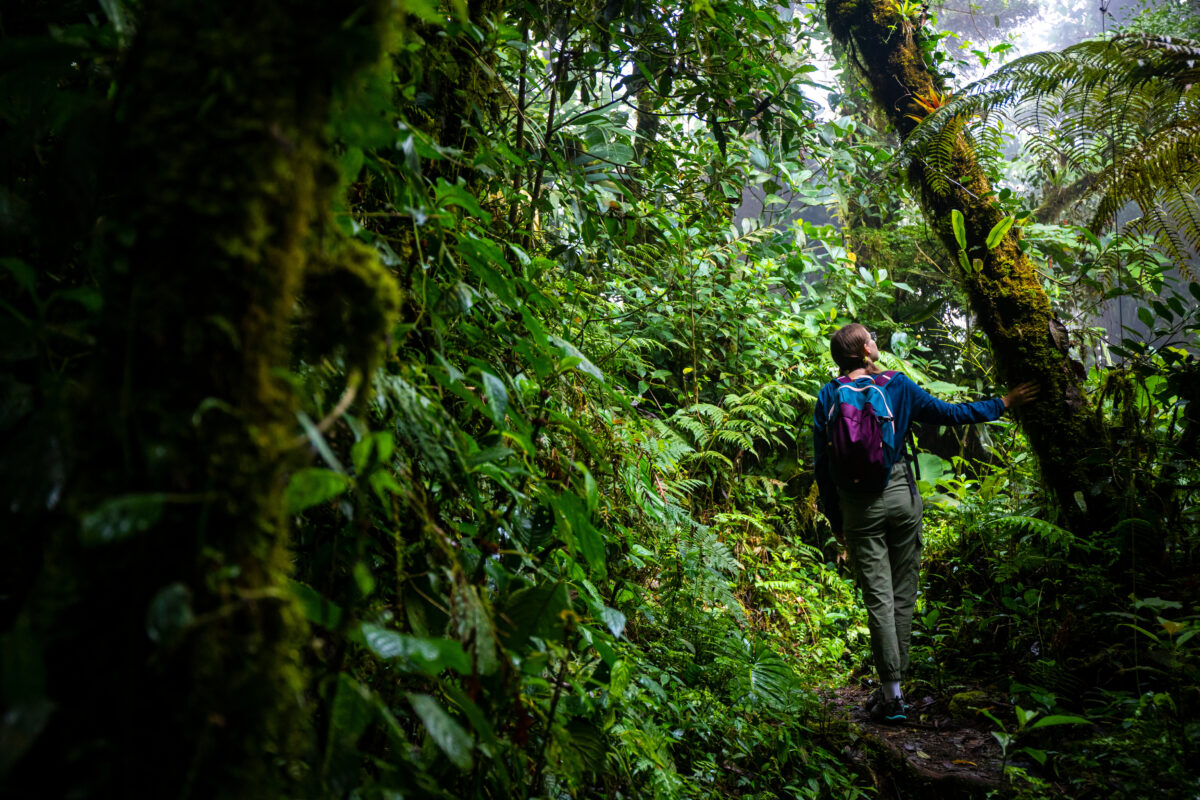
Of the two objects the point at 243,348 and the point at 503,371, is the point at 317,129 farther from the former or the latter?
the point at 503,371

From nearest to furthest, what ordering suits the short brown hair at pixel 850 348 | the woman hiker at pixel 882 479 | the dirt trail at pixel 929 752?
the dirt trail at pixel 929 752 < the woman hiker at pixel 882 479 < the short brown hair at pixel 850 348

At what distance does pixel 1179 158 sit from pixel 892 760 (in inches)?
119

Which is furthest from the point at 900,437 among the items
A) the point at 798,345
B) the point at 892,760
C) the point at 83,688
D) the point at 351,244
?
the point at 83,688

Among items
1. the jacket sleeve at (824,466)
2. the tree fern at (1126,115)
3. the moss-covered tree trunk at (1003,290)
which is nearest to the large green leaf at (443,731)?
the jacket sleeve at (824,466)

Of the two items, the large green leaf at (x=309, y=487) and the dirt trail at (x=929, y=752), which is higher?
the large green leaf at (x=309, y=487)

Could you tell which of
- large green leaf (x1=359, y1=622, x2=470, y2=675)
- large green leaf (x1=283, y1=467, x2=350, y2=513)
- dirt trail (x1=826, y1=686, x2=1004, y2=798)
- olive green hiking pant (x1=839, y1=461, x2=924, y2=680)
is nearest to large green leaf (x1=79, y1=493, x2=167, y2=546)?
large green leaf (x1=283, y1=467, x2=350, y2=513)

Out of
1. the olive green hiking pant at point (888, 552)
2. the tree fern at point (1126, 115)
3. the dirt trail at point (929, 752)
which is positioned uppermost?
the tree fern at point (1126, 115)

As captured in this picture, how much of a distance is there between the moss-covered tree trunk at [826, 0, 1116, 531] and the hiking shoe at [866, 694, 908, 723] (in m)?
1.44

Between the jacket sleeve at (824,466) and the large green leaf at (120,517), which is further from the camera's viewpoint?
the jacket sleeve at (824,466)

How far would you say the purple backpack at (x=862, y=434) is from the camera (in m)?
3.71

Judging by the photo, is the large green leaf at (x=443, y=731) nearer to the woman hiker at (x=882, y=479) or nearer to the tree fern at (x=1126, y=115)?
the woman hiker at (x=882, y=479)

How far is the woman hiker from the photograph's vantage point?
3.69 m

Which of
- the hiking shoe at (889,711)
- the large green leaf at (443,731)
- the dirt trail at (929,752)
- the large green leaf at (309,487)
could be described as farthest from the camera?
the hiking shoe at (889,711)

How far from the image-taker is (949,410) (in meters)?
3.78
